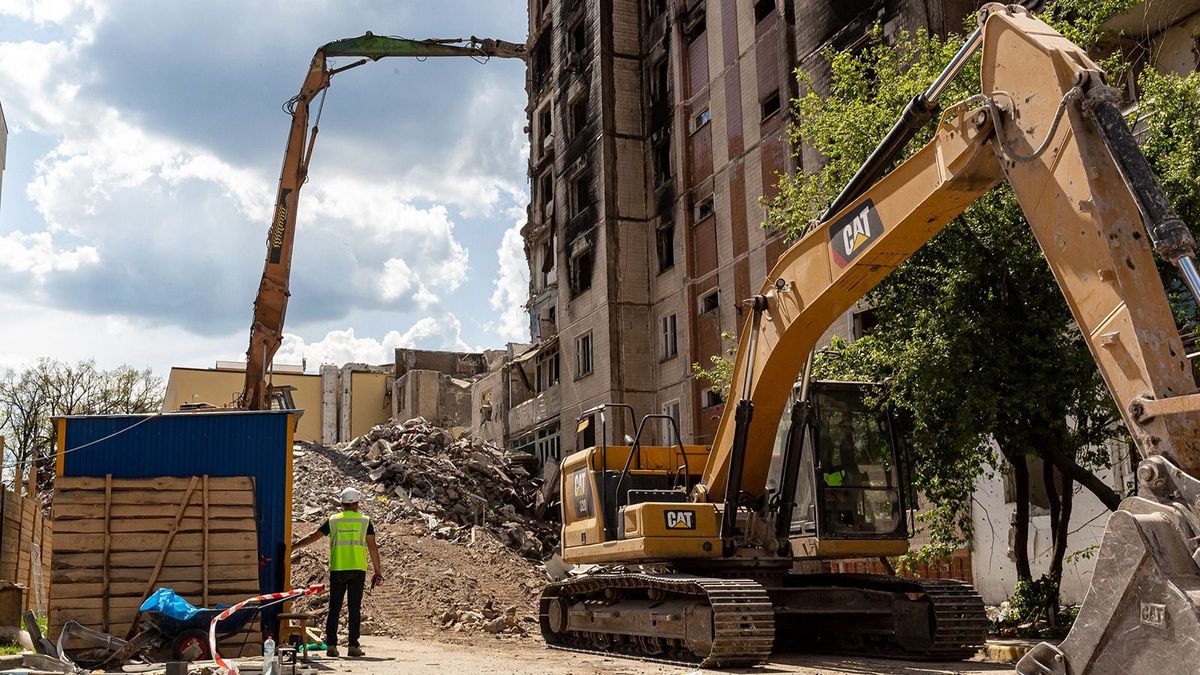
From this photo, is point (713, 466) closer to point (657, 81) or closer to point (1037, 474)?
point (1037, 474)

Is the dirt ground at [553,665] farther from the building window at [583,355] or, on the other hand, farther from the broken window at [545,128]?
the broken window at [545,128]

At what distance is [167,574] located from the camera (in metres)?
13.3

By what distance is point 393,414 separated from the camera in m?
67.3

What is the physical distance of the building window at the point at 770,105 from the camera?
99.4 ft

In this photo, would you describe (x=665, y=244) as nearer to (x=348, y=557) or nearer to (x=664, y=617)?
(x=348, y=557)

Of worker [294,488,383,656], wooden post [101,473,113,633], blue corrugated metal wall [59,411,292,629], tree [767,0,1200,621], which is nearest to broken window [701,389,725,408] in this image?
tree [767,0,1200,621]

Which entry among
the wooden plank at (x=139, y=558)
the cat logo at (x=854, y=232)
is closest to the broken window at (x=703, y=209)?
the wooden plank at (x=139, y=558)

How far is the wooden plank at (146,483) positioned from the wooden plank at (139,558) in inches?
29.0

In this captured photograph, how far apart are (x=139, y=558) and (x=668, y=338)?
76.9 ft

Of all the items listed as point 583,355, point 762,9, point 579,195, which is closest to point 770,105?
point 762,9

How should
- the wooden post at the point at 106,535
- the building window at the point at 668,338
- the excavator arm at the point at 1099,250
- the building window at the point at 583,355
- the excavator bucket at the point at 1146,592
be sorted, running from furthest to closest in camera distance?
the building window at the point at 583,355 < the building window at the point at 668,338 < the wooden post at the point at 106,535 < the excavator arm at the point at 1099,250 < the excavator bucket at the point at 1146,592

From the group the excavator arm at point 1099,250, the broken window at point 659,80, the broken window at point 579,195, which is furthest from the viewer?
the broken window at point 579,195

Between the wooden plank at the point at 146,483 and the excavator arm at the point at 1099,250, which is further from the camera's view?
the wooden plank at the point at 146,483

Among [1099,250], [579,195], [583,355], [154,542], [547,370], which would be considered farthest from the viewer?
[547,370]
